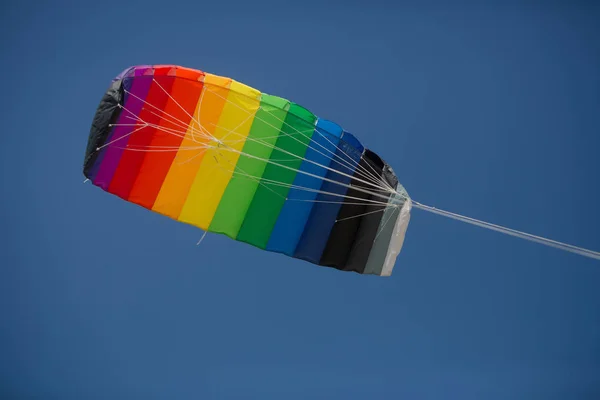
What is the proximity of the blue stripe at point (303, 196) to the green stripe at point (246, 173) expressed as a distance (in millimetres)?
339

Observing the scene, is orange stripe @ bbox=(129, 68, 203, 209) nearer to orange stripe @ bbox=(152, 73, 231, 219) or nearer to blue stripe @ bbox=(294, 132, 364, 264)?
orange stripe @ bbox=(152, 73, 231, 219)

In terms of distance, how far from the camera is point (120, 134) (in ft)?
21.1

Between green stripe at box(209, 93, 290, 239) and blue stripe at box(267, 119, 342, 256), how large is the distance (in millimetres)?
339

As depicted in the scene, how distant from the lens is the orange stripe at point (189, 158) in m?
6.40

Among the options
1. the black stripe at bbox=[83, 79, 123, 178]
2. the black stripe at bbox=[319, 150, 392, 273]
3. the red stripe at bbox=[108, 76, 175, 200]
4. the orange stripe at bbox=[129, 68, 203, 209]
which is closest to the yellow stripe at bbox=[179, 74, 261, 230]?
the orange stripe at bbox=[129, 68, 203, 209]

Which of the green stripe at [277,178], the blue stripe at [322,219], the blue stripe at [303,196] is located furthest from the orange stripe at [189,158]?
the blue stripe at [322,219]

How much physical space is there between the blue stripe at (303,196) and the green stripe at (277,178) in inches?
Result: 2.0

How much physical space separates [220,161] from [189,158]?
0.29 m

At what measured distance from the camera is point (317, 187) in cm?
650

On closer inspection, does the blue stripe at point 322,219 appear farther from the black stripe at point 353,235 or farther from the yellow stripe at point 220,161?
→ the yellow stripe at point 220,161

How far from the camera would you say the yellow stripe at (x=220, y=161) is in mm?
6379

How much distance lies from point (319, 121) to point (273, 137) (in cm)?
45

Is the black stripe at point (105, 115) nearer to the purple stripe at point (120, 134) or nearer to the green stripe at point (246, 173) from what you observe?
the purple stripe at point (120, 134)

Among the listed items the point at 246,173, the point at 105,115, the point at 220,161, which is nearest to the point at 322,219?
the point at 246,173
